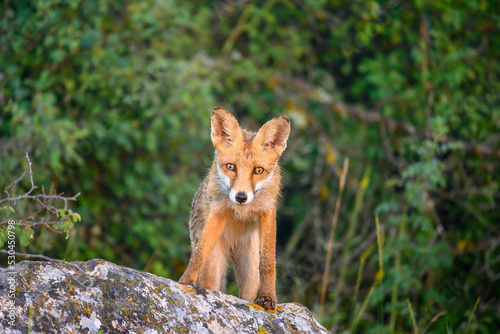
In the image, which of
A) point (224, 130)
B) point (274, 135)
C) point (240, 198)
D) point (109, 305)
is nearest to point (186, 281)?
point (240, 198)

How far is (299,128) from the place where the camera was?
31.0 ft

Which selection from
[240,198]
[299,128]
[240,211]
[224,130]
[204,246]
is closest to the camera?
[240,198]

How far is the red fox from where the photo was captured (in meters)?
4.23

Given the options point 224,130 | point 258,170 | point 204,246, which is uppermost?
point 224,130

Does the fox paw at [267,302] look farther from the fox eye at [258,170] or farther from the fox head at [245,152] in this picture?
the fox eye at [258,170]

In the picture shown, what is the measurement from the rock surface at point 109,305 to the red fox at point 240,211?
0.43 meters

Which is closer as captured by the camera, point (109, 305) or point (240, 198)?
point (109, 305)

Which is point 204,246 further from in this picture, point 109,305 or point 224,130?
point 109,305

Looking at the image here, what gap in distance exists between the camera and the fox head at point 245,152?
434 centimetres

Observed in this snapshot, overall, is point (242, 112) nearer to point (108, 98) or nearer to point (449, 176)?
point (108, 98)

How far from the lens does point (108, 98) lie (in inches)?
300

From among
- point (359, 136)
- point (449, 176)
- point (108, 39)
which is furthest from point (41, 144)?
point (449, 176)

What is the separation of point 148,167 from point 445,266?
4350 mm

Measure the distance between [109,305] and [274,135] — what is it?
2.06 meters
